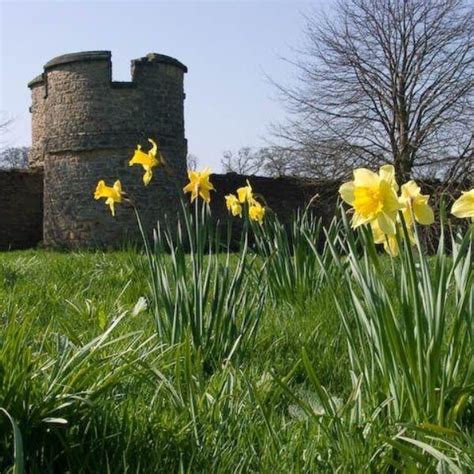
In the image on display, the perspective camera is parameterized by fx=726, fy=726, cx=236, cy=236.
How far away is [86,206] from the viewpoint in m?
15.1

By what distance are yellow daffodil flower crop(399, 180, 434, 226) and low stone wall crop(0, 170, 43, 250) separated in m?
15.5

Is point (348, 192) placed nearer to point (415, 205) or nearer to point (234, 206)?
point (415, 205)

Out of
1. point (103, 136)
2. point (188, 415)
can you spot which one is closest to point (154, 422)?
point (188, 415)

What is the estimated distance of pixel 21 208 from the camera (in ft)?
55.0

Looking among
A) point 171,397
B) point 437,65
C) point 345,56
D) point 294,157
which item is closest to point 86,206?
point 294,157

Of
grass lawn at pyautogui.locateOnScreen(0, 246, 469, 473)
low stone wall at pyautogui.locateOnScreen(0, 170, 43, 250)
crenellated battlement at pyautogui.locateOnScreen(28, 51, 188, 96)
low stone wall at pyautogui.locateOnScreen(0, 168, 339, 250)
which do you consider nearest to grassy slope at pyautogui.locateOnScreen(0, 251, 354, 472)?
grass lawn at pyautogui.locateOnScreen(0, 246, 469, 473)

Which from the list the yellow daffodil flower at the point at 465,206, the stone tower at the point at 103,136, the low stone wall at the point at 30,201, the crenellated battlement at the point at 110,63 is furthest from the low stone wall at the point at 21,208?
the yellow daffodil flower at the point at 465,206

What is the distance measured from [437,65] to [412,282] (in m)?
16.9

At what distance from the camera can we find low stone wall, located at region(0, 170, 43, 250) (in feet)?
54.4

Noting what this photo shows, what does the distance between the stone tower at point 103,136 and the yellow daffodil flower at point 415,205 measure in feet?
42.5

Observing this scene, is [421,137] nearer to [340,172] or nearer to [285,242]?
[340,172]

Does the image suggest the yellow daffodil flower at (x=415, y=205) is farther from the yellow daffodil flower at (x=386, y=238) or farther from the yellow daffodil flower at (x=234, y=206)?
the yellow daffodil flower at (x=234, y=206)

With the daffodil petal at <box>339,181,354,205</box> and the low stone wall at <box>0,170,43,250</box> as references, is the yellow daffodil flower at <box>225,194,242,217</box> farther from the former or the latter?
the low stone wall at <box>0,170,43,250</box>

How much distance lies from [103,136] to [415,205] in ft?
44.6
